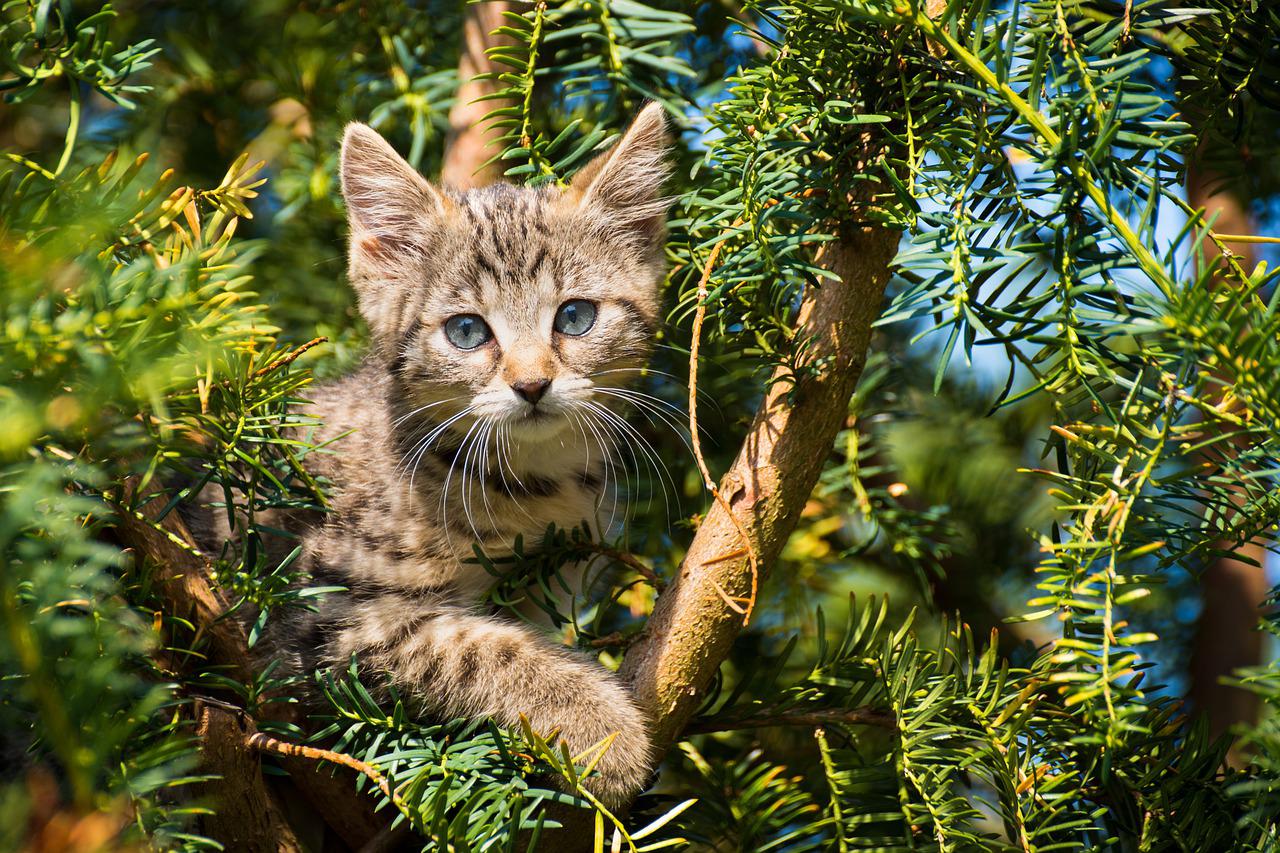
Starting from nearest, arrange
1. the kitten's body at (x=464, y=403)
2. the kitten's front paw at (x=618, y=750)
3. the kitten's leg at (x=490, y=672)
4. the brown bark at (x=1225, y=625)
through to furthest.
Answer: the kitten's front paw at (x=618, y=750) < the kitten's leg at (x=490, y=672) < the kitten's body at (x=464, y=403) < the brown bark at (x=1225, y=625)

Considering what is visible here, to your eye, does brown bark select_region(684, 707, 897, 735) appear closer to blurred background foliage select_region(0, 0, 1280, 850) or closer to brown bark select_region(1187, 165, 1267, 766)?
blurred background foliage select_region(0, 0, 1280, 850)

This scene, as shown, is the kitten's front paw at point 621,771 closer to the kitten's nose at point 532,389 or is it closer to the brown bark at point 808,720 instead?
the brown bark at point 808,720

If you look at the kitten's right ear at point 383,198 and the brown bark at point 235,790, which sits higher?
the kitten's right ear at point 383,198

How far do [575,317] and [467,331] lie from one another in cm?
22

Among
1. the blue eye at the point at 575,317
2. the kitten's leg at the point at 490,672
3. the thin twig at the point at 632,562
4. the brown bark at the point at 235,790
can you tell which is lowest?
the kitten's leg at the point at 490,672

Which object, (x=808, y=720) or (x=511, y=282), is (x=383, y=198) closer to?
(x=511, y=282)

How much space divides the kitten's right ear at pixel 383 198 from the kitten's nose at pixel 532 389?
1.41 ft

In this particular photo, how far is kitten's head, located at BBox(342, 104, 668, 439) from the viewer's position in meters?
1.92

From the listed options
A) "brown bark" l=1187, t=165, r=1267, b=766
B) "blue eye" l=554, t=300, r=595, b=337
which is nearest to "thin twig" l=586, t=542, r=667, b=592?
"blue eye" l=554, t=300, r=595, b=337

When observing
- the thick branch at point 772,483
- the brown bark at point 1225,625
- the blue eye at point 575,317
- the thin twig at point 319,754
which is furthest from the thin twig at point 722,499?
the brown bark at point 1225,625

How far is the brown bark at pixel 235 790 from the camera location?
1126mm

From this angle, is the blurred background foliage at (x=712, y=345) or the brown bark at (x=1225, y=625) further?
the brown bark at (x=1225, y=625)

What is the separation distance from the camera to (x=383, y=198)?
1987 mm

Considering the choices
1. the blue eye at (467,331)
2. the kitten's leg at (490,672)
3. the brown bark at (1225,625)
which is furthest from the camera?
the blue eye at (467,331)
